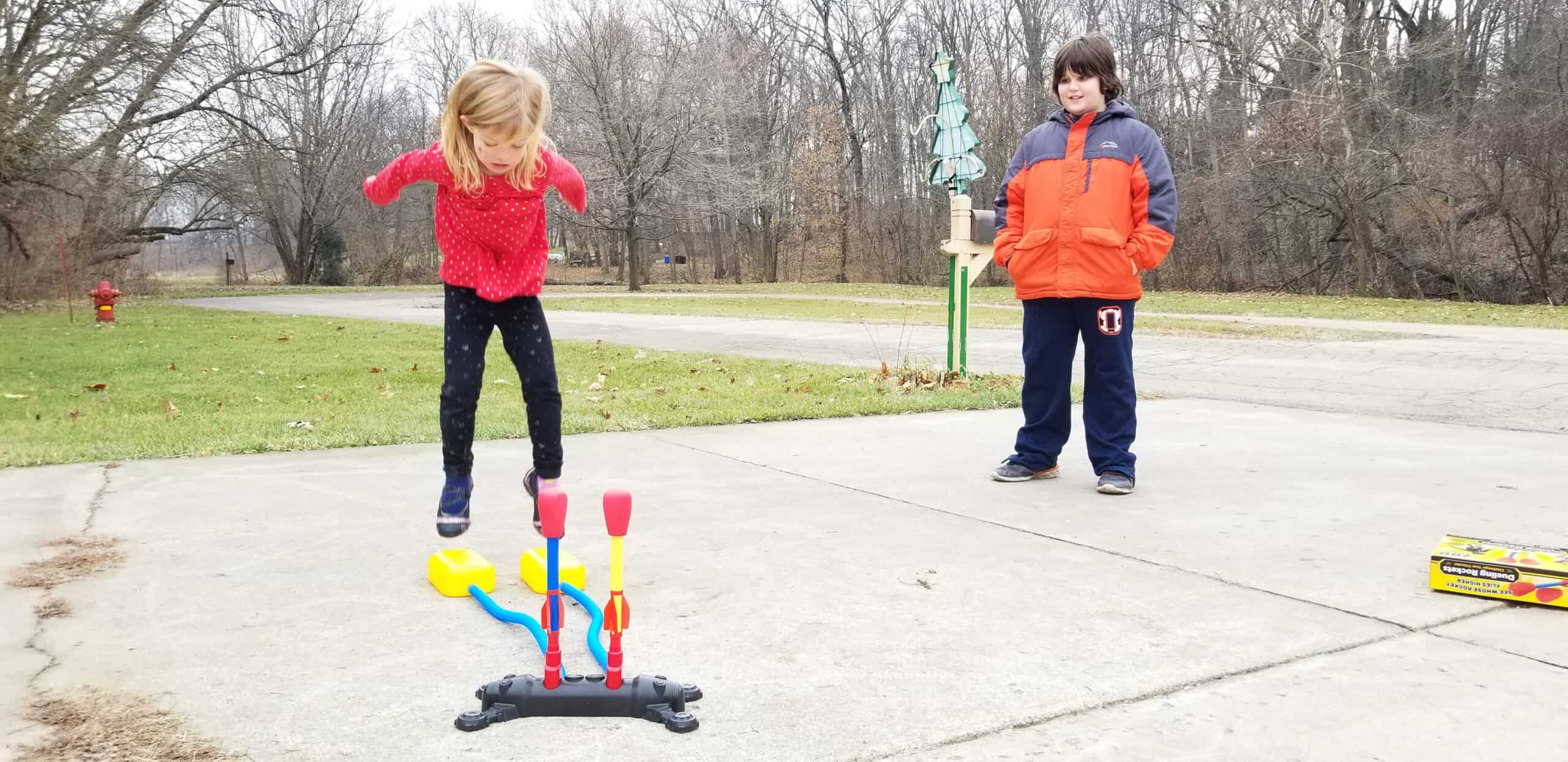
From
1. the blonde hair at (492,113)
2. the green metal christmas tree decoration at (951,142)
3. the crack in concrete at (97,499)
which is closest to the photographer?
the blonde hair at (492,113)

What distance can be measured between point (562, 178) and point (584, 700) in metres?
1.79

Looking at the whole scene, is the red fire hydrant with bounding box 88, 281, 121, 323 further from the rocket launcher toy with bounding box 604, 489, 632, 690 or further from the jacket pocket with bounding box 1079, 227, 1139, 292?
the rocket launcher toy with bounding box 604, 489, 632, 690

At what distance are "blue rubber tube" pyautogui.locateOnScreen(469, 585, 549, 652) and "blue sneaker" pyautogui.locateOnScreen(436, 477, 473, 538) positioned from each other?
0.40 m

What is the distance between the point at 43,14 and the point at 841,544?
20820 mm

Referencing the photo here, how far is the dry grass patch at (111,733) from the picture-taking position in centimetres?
221

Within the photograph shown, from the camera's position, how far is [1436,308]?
20578 millimetres

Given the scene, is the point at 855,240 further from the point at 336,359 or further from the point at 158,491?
the point at 158,491

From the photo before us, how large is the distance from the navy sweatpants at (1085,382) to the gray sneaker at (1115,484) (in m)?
0.03

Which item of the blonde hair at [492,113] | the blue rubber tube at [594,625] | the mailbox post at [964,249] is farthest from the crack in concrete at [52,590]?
the mailbox post at [964,249]

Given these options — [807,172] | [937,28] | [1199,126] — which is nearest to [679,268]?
[807,172]

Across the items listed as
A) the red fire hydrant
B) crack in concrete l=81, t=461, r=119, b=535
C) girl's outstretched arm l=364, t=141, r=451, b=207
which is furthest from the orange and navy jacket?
the red fire hydrant

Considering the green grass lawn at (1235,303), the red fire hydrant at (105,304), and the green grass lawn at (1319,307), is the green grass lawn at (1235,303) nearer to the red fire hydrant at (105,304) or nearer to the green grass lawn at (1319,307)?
the green grass lawn at (1319,307)

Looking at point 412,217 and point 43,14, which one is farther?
point 412,217

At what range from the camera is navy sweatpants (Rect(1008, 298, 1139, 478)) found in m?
4.93
